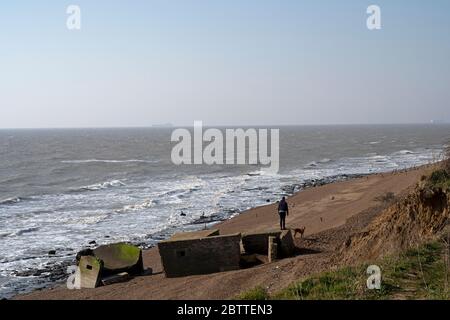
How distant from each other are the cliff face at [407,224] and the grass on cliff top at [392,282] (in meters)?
3.17

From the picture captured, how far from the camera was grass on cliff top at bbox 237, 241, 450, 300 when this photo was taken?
8000 mm

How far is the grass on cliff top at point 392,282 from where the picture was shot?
26.2ft

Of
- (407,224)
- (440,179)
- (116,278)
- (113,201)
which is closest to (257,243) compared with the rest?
(116,278)

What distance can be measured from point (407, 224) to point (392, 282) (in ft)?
20.3

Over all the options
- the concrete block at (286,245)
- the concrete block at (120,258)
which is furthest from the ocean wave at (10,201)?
the concrete block at (286,245)

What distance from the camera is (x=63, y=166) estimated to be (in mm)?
76688

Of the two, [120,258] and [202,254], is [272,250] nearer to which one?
[202,254]

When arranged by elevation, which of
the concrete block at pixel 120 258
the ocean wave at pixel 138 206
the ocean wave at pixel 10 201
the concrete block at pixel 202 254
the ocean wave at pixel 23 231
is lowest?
the ocean wave at pixel 10 201

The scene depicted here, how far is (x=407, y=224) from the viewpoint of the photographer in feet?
46.7

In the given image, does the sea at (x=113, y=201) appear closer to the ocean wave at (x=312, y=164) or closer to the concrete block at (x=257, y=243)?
the ocean wave at (x=312, y=164)

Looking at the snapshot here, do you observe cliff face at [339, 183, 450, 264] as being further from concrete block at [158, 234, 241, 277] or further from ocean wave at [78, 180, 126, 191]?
ocean wave at [78, 180, 126, 191]

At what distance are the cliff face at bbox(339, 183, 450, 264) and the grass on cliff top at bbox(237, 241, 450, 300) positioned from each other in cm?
317

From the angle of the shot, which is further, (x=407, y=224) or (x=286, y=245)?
(x=286, y=245)
